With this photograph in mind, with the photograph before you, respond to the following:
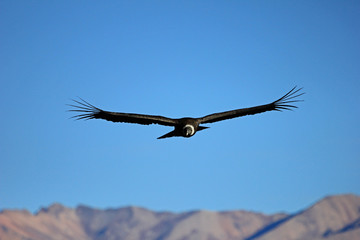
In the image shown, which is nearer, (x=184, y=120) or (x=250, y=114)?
(x=184, y=120)

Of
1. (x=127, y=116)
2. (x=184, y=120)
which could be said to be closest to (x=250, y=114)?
(x=184, y=120)

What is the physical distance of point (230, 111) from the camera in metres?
41.0

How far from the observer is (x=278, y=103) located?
138 ft

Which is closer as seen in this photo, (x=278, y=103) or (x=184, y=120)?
(x=184, y=120)

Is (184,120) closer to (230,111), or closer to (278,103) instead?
(230,111)

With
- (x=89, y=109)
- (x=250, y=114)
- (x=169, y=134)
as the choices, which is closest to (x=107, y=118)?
(x=89, y=109)

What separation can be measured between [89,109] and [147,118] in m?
3.68

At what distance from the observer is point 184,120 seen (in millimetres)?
39062

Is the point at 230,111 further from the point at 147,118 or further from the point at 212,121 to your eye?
the point at 147,118

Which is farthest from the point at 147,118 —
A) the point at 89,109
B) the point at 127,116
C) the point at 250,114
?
the point at 250,114

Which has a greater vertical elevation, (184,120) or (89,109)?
(89,109)

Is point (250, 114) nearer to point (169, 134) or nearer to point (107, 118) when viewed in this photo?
point (169, 134)

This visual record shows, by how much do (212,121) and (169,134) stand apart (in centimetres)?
296

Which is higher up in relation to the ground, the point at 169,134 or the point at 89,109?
the point at 89,109
